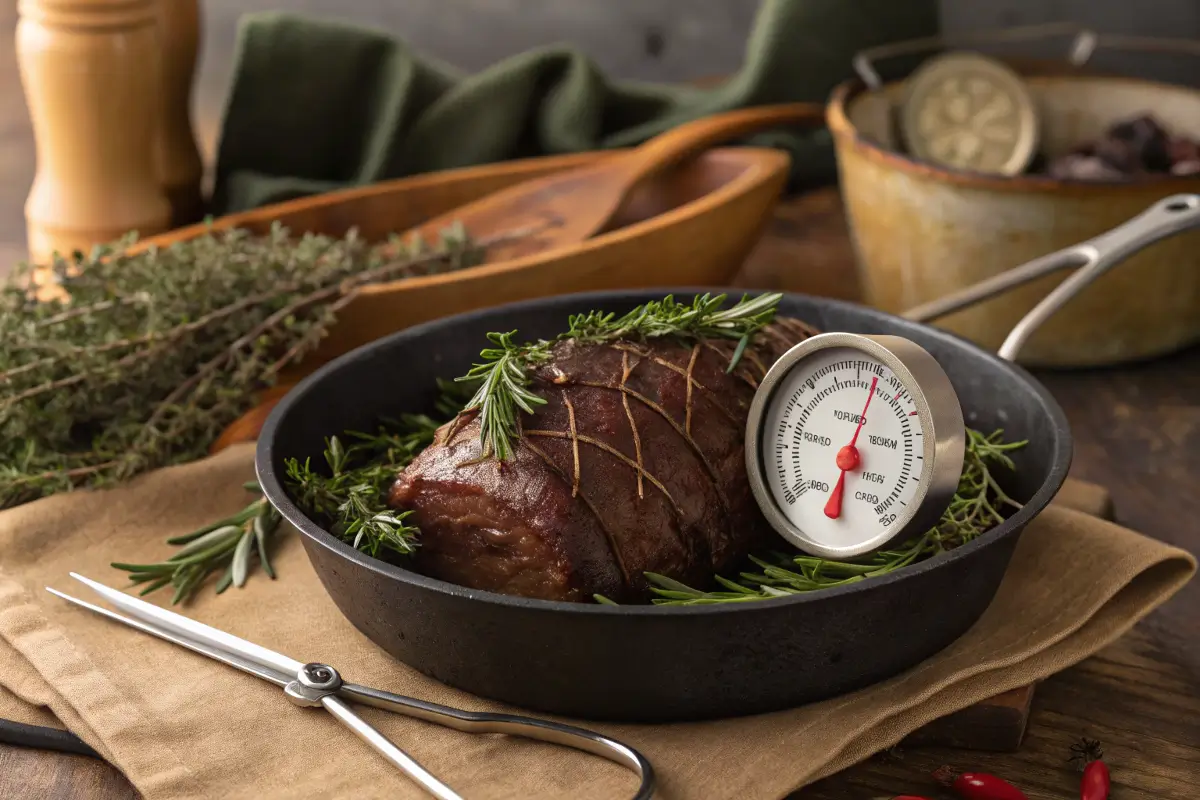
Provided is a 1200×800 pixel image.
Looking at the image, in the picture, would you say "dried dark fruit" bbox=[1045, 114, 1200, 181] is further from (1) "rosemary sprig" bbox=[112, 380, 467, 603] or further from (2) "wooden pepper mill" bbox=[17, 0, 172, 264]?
(2) "wooden pepper mill" bbox=[17, 0, 172, 264]

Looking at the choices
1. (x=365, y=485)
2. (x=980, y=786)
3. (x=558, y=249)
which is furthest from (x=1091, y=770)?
(x=558, y=249)

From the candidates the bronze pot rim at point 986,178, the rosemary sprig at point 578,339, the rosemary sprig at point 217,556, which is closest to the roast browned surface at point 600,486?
the rosemary sprig at point 578,339

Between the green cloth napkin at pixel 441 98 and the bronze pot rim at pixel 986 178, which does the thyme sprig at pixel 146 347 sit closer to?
the green cloth napkin at pixel 441 98

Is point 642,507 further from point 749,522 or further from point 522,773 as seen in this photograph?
point 522,773

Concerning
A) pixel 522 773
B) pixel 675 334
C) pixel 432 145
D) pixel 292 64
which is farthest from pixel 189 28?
pixel 522 773

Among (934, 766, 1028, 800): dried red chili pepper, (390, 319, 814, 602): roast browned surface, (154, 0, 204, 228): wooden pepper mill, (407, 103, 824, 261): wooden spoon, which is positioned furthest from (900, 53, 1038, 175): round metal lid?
(934, 766, 1028, 800): dried red chili pepper
